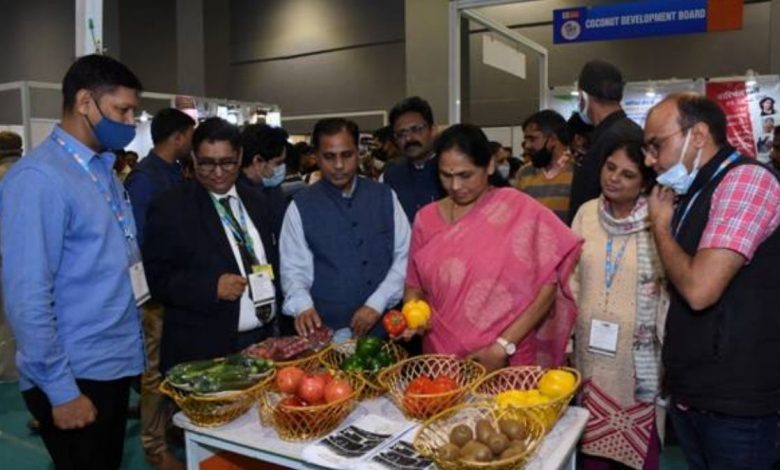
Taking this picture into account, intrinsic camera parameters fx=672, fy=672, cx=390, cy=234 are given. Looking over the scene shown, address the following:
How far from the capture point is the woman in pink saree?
6.38 feet

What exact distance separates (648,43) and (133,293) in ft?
31.2

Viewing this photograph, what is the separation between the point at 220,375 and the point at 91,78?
78 cm

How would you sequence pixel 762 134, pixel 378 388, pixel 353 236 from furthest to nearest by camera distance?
pixel 762 134 → pixel 353 236 → pixel 378 388

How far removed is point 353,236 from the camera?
221cm

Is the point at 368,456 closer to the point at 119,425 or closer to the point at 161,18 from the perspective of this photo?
the point at 119,425

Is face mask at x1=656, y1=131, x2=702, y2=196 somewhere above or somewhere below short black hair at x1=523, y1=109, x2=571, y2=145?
below

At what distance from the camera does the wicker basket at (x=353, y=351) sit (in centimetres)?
169

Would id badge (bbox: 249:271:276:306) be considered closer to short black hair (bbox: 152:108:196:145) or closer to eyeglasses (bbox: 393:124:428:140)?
eyeglasses (bbox: 393:124:428:140)

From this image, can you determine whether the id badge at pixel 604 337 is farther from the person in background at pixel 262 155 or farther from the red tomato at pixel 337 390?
the person in background at pixel 262 155

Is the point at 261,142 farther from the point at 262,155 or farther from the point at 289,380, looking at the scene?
the point at 289,380

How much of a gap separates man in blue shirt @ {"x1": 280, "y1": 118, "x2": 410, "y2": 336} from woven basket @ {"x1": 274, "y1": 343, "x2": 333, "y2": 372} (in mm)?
309

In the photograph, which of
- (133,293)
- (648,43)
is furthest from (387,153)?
(648,43)

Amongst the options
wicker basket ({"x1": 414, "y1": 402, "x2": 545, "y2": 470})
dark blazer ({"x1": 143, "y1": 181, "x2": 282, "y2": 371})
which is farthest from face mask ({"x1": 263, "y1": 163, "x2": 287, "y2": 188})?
wicker basket ({"x1": 414, "y1": 402, "x2": 545, "y2": 470})

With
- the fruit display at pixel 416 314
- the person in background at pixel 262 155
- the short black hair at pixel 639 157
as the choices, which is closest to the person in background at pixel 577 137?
the short black hair at pixel 639 157
